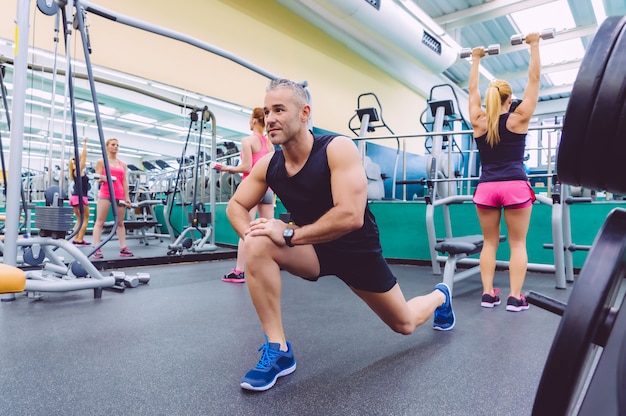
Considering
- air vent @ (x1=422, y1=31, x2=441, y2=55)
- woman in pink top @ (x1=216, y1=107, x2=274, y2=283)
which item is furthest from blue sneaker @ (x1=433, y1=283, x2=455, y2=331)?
air vent @ (x1=422, y1=31, x2=441, y2=55)

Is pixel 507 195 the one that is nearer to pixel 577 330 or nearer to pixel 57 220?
pixel 577 330

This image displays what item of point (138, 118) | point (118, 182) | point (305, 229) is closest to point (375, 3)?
point (118, 182)

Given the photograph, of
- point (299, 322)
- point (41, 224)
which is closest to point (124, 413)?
point (299, 322)

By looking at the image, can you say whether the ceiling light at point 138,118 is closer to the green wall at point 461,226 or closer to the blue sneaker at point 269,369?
the green wall at point 461,226

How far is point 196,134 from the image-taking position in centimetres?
937

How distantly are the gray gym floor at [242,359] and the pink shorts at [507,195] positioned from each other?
0.58m

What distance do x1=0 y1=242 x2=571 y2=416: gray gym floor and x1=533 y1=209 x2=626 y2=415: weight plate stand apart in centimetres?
71

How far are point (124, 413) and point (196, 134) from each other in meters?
8.87

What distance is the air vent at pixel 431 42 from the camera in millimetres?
5816

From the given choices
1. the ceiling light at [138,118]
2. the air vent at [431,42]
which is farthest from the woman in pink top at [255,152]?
the ceiling light at [138,118]

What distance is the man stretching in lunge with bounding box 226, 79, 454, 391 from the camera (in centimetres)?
125

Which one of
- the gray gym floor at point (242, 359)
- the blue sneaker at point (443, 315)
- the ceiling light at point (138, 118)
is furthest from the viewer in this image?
the ceiling light at point (138, 118)

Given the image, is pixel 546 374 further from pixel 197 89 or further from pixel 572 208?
pixel 197 89

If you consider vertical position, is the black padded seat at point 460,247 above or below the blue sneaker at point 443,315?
above
